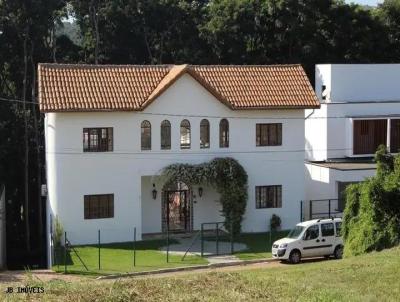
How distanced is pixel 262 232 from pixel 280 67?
28.6 ft

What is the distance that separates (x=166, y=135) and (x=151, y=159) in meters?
1.37

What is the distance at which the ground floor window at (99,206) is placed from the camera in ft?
105

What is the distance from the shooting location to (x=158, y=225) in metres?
34.2

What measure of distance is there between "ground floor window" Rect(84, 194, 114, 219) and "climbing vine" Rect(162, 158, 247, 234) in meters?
2.88

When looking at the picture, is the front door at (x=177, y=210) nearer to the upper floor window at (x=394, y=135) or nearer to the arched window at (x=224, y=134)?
the arched window at (x=224, y=134)

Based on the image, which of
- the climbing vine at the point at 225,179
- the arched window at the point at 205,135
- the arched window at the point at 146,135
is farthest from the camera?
the arched window at the point at 205,135

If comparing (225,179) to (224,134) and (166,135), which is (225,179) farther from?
(166,135)

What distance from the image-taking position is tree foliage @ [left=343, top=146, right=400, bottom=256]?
24.2 m

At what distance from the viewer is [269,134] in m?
35.1

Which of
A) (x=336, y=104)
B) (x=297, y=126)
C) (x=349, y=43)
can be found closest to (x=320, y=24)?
(x=349, y=43)

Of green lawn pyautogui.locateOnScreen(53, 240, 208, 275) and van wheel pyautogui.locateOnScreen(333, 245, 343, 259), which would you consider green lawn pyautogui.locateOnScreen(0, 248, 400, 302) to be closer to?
van wheel pyautogui.locateOnScreen(333, 245, 343, 259)

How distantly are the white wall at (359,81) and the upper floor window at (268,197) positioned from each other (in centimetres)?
975

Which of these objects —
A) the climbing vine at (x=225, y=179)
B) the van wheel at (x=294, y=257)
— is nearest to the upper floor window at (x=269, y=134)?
the climbing vine at (x=225, y=179)

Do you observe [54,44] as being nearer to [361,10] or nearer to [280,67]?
[280,67]
